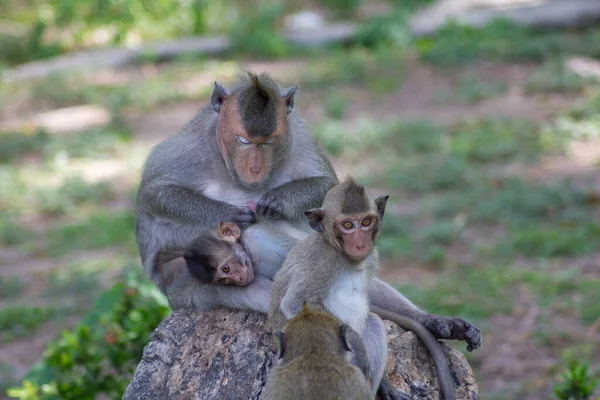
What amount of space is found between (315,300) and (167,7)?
15.2 metres

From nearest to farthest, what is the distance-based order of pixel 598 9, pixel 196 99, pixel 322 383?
pixel 322 383, pixel 196 99, pixel 598 9

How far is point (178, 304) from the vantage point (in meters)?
5.52

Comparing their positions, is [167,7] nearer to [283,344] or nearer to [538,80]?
[538,80]

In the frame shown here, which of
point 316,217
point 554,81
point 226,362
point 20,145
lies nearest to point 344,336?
point 316,217

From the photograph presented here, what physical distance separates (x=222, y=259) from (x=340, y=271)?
0.80 metres

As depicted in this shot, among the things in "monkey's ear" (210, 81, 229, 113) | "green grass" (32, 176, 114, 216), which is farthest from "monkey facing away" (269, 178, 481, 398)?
"green grass" (32, 176, 114, 216)

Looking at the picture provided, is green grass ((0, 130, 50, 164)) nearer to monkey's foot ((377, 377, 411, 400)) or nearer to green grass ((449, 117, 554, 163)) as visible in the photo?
green grass ((449, 117, 554, 163))

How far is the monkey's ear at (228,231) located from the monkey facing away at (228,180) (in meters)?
0.10

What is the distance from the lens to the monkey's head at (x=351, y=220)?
466cm

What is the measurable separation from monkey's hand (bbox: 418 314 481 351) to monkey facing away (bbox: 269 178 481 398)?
481 mm

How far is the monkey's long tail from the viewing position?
497 cm

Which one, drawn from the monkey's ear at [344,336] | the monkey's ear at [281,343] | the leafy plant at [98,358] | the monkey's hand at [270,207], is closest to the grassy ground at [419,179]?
the leafy plant at [98,358]

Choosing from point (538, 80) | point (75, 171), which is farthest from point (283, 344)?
point (538, 80)

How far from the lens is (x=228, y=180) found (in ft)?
18.8
